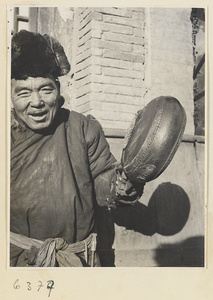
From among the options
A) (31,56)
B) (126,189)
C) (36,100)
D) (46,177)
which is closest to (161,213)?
(126,189)

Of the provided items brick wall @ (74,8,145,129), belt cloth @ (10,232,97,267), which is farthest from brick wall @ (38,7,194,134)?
belt cloth @ (10,232,97,267)

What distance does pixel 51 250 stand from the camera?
185 cm

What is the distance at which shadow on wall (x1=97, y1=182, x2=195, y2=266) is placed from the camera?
7.97ft

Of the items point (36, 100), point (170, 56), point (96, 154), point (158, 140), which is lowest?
point (96, 154)

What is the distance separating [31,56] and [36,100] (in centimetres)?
23

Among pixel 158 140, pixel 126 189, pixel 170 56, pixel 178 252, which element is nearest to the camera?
pixel 158 140

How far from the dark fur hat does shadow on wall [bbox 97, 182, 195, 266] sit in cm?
104

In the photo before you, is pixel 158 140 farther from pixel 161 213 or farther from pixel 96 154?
pixel 161 213

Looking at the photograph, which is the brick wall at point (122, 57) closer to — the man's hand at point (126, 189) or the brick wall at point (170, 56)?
the brick wall at point (170, 56)

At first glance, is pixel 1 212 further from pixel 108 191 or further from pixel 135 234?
pixel 135 234

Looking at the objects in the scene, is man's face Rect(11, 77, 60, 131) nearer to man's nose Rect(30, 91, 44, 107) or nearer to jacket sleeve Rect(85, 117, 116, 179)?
man's nose Rect(30, 91, 44, 107)

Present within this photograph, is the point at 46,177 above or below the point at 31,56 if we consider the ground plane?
below
